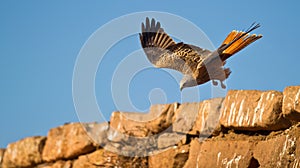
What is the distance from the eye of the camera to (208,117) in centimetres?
572

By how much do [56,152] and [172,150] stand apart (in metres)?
1.79

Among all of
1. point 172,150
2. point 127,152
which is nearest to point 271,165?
point 172,150

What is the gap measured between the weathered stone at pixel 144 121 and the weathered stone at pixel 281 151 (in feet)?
4.46

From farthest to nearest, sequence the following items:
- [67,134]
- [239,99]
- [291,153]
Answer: [67,134], [239,99], [291,153]

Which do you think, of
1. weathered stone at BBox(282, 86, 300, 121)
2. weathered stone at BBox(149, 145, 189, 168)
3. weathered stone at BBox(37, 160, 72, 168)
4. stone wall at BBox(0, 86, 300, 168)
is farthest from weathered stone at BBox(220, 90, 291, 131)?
weathered stone at BBox(37, 160, 72, 168)

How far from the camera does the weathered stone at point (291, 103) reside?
473cm

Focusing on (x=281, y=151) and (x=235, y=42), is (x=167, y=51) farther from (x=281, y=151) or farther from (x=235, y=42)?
(x=281, y=151)

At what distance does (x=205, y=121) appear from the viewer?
576 cm

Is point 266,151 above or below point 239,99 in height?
below

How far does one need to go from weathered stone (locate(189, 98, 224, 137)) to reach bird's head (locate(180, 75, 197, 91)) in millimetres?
938

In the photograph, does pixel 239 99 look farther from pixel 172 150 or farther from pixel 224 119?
pixel 172 150

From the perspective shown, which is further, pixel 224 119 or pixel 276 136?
pixel 224 119

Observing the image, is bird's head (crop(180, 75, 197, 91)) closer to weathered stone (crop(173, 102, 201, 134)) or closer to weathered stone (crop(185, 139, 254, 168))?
weathered stone (crop(173, 102, 201, 134))

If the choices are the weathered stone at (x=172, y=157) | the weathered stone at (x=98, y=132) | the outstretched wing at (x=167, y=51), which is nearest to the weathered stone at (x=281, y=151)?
the weathered stone at (x=172, y=157)
